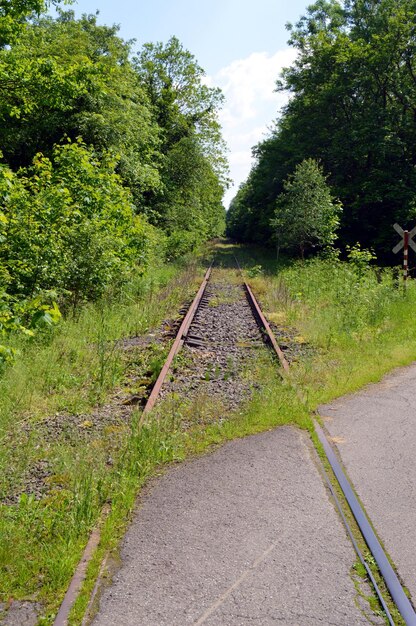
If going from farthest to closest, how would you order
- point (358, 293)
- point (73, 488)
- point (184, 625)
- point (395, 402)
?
point (358, 293)
point (395, 402)
point (73, 488)
point (184, 625)

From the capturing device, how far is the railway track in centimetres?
288

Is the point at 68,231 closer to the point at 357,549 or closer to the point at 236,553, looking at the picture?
the point at 236,553

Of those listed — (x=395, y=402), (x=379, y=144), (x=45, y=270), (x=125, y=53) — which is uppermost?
(x=125, y=53)

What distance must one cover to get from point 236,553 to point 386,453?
223 centimetres

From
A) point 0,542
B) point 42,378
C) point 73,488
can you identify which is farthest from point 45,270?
point 0,542

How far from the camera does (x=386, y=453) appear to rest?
4902 mm

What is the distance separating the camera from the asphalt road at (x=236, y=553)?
278 cm

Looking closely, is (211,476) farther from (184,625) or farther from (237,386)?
(237,386)

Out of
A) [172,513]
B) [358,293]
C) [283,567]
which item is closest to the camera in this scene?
[283,567]

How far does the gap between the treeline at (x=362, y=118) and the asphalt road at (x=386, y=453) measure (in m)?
19.5

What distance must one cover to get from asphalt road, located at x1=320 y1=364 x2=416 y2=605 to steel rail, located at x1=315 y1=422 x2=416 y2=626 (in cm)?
6

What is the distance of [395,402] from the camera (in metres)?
6.43

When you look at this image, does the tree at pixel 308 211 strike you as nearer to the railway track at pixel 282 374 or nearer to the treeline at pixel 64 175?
the treeline at pixel 64 175

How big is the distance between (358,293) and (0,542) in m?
10.3
